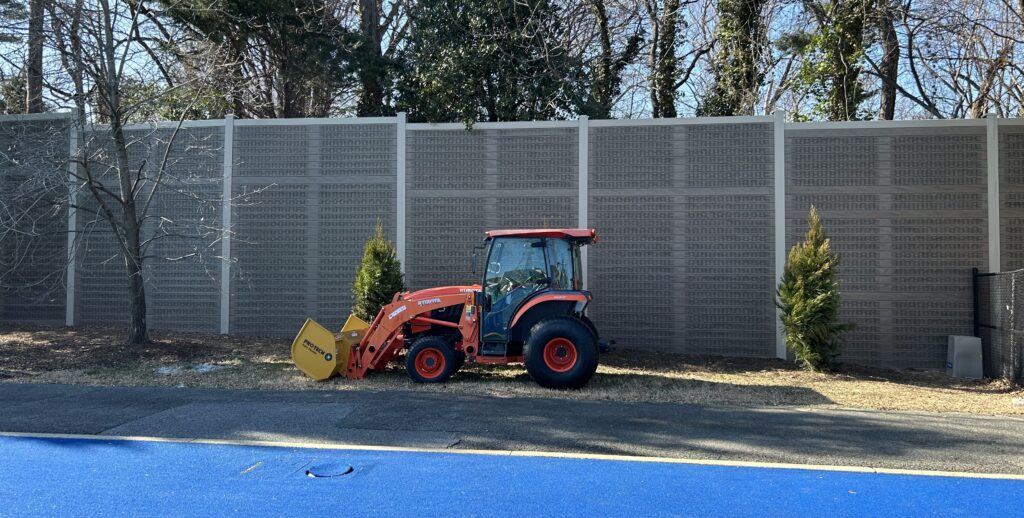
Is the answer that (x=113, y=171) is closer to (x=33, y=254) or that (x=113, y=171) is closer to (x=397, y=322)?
(x=33, y=254)

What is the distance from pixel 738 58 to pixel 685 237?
27.7ft

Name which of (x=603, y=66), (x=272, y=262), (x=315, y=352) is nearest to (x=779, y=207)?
(x=603, y=66)

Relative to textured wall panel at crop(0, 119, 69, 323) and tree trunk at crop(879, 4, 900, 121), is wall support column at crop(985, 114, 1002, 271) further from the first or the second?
textured wall panel at crop(0, 119, 69, 323)

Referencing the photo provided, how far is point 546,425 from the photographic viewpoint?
8125mm

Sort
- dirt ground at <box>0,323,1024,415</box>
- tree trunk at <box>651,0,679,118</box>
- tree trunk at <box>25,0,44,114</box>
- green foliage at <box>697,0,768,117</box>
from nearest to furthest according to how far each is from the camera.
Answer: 1. dirt ground at <box>0,323,1024,415</box>
2. tree trunk at <box>25,0,44,114</box>
3. green foliage at <box>697,0,768,117</box>
4. tree trunk at <box>651,0,679,118</box>

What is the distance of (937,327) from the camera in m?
13.6

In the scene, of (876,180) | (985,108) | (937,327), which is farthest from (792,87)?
(937,327)

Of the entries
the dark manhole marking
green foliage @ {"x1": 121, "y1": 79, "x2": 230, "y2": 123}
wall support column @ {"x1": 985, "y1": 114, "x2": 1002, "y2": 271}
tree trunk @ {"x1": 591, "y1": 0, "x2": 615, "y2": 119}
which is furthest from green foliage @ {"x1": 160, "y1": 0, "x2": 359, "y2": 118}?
wall support column @ {"x1": 985, "y1": 114, "x2": 1002, "y2": 271}

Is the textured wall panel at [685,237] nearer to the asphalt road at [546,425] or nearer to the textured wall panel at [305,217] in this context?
the textured wall panel at [305,217]

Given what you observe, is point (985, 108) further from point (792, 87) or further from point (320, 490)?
point (320, 490)

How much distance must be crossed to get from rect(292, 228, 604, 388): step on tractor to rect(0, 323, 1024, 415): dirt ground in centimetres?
31

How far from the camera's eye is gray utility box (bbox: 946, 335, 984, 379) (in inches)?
510

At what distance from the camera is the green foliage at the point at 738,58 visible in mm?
19984

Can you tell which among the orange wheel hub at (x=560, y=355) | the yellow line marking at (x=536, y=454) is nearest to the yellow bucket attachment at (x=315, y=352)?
the orange wheel hub at (x=560, y=355)
